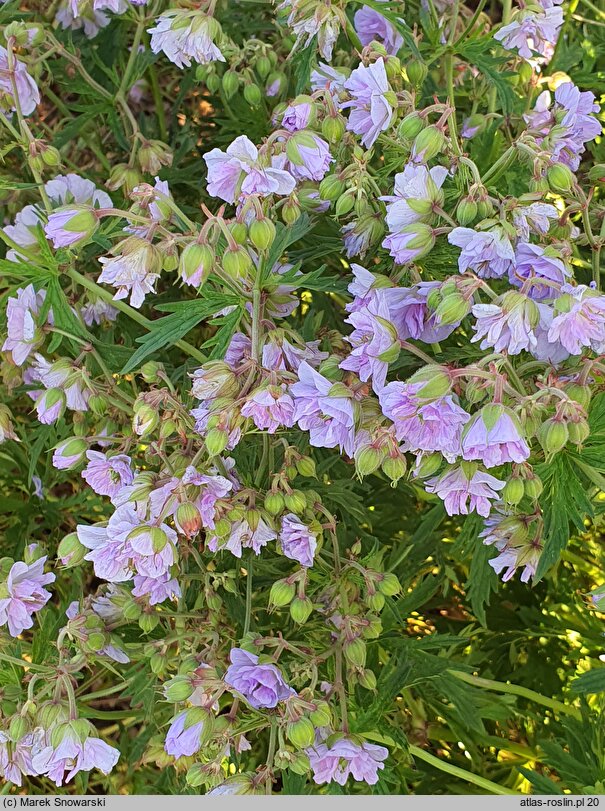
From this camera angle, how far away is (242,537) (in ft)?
3.92

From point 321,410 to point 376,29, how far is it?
0.83 metres

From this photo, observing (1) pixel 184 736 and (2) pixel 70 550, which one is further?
(2) pixel 70 550

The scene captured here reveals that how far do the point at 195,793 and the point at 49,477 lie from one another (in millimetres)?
821

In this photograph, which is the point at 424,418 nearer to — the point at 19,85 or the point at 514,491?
the point at 514,491

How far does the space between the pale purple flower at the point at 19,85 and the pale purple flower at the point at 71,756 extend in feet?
3.44

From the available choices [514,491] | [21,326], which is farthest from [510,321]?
[21,326]

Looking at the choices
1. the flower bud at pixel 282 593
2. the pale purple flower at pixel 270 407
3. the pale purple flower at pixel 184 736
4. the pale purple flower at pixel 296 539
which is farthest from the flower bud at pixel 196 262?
the pale purple flower at pixel 184 736

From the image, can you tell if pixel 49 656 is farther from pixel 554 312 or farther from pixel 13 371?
pixel 554 312

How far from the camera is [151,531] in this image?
1.13m

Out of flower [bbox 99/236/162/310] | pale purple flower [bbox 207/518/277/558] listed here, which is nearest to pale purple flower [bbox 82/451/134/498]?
pale purple flower [bbox 207/518/277/558]

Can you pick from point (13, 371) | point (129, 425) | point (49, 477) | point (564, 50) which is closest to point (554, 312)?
point (129, 425)

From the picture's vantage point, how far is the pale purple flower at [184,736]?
1149 mm

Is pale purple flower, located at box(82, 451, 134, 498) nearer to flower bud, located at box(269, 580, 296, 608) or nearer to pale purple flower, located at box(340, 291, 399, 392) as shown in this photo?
flower bud, located at box(269, 580, 296, 608)

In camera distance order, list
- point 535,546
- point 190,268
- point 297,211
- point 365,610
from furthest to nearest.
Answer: point 365,610 → point 535,546 → point 297,211 → point 190,268
